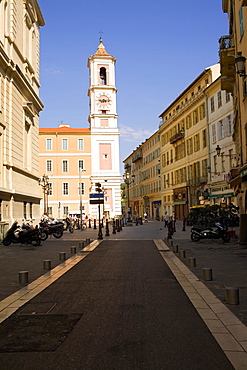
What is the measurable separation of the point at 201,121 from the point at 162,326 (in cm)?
4116

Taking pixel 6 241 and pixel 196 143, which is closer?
pixel 6 241

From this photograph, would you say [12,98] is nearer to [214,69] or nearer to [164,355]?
[164,355]

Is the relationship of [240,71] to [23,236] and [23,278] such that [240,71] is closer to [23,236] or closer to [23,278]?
[23,278]

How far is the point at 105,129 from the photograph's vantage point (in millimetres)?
63875

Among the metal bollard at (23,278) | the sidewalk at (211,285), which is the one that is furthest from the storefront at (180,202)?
the metal bollard at (23,278)

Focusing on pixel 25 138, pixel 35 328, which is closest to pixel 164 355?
pixel 35 328

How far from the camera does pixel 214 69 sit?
139ft

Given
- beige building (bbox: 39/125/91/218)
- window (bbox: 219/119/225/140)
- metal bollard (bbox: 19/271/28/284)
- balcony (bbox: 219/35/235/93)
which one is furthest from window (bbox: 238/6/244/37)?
beige building (bbox: 39/125/91/218)

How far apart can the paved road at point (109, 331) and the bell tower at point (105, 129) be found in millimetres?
54179

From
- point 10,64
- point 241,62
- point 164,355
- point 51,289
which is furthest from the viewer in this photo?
point 10,64

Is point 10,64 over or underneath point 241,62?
over

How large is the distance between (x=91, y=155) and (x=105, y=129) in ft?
15.9

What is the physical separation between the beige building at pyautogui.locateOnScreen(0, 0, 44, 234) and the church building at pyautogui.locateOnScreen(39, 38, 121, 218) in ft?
97.9

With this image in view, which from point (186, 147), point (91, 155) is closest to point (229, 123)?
point (186, 147)
